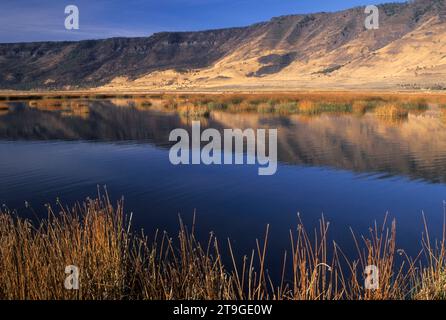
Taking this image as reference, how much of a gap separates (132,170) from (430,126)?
1844 centimetres

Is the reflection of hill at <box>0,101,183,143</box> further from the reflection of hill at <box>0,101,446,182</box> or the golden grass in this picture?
the golden grass

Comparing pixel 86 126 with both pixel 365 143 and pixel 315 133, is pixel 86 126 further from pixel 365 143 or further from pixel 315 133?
pixel 365 143

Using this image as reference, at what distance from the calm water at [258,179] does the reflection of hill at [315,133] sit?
67mm

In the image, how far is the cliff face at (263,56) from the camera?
9544cm

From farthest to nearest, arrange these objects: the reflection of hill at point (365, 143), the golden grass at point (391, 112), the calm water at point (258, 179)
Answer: the golden grass at point (391, 112) < the reflection of hill at point (365, 143) < the calm water at point (258, 179)

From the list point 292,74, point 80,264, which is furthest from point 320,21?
point 80,264

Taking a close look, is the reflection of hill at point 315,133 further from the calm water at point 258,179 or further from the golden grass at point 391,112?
the golden grass at point 391,112

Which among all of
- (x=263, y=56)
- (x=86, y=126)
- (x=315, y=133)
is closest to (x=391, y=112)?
(x=315, y=133)

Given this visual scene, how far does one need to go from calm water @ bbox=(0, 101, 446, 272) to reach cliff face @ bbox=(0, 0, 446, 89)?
55529 millimetres

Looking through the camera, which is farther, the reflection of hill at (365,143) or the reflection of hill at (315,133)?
the reflection of hill at (315,133)

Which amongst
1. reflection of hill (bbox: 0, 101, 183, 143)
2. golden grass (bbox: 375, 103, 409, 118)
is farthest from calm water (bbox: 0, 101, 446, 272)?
golden grass (bbox: 375, 103, 409, 118)

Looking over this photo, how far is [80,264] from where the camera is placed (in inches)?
207

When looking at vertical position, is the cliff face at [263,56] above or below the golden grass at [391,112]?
above

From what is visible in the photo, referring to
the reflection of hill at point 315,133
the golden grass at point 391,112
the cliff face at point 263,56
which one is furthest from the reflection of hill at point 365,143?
the cliff face at point 263,56
